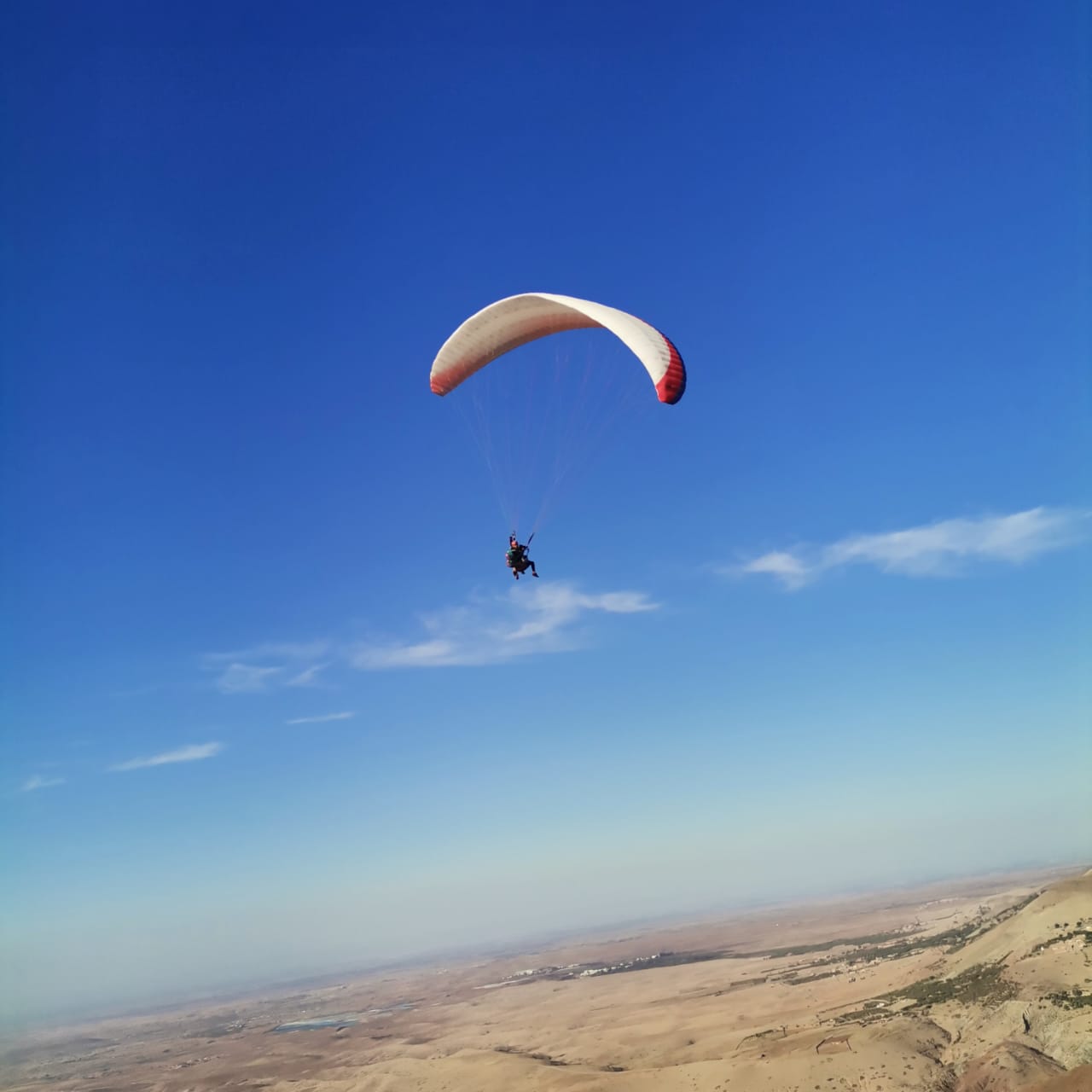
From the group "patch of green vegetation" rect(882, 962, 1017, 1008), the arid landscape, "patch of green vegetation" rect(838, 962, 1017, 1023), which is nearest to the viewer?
the arid landscape

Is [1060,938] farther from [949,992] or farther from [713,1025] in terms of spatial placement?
[713,1025]

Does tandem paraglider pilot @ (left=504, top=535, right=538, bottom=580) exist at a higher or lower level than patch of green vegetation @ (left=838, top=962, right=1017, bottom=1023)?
higher

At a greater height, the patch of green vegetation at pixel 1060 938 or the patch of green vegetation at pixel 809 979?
the patch of green vegetation at pixel 1060 938

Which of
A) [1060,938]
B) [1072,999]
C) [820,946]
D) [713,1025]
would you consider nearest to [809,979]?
[713,1025]

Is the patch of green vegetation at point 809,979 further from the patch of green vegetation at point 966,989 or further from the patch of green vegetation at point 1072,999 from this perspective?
the patch of green vegetation at point 1072,999

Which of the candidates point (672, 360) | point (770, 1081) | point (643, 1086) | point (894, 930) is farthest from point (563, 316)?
point (894, 930)

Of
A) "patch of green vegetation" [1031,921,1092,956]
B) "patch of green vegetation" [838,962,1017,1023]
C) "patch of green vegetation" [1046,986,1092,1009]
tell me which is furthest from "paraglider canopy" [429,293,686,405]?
"patch of green vegetation" [1031,921,1092,956]

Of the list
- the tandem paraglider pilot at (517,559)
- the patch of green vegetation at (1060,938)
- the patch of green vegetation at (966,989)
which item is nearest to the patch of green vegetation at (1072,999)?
the patch of green vegetation at (966,989)

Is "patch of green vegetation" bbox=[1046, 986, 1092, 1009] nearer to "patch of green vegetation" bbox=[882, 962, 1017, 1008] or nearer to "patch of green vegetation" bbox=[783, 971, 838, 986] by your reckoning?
"patch of green vegetation" bbox=[882, 962, 1017, 1008]

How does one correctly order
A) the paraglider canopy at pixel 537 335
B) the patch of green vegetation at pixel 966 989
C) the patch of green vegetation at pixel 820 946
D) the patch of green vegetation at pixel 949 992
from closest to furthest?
1. the paraglider canopy at pixel 537 335
2. the patch of green vegetation at pixel 966 989
3. the patch of green vegetation at pixel 949 992
4. the patch of green vegetation at pixel 820 946

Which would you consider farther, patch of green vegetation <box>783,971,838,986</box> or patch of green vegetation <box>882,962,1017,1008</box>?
patch of green vegetation <box>783,971,838,986</box>
